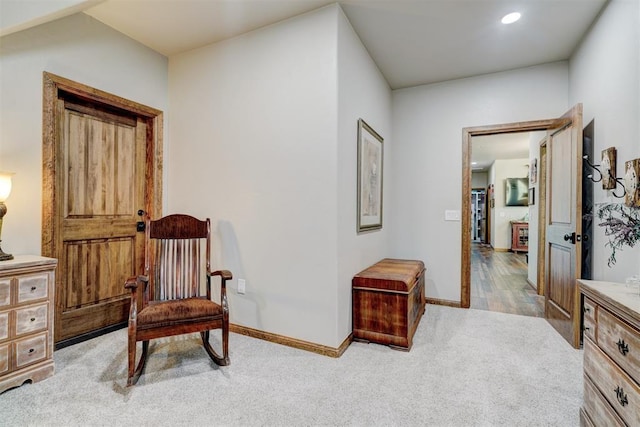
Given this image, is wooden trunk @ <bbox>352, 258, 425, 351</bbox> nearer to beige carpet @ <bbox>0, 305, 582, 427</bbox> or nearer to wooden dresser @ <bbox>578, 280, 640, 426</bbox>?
beige carpet @ <bbox>0, 305, 582, 427</bbox>

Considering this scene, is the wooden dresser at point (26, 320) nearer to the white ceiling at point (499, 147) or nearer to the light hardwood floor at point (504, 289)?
the light hardwood floor at point (504, 289)

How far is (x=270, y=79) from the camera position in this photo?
2629 millimetres

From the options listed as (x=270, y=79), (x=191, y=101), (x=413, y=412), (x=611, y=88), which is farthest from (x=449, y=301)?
(x=191, y=101)

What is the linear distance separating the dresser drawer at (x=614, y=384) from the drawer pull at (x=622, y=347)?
0.08 meters

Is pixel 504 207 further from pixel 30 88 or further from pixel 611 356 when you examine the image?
pixel 30 88

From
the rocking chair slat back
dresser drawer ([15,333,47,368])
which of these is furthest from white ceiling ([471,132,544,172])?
dresser drawer ([15,333,47,368])

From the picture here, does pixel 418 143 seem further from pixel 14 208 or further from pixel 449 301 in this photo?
pixel 14 208

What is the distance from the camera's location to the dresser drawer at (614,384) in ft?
3.75

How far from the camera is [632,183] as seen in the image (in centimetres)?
192

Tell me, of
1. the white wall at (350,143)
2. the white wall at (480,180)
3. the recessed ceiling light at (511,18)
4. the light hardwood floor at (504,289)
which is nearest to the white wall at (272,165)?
the white wall at (350,143)

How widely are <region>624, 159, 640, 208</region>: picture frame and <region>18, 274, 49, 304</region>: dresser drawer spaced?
374 cm

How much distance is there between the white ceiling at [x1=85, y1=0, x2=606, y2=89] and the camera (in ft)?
7.75

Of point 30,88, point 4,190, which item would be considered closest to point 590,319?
point 4,190

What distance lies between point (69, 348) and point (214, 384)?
56.0 inches
